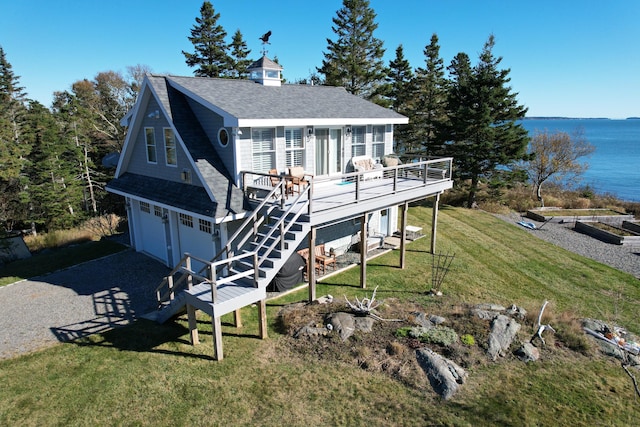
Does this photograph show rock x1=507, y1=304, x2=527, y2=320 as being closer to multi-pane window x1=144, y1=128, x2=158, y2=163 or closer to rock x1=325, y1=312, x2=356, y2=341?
rock x1=325, y1=312, x2=356, y2=341

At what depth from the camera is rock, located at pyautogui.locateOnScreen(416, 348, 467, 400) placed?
877cm

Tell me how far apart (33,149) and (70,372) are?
26.1 metres

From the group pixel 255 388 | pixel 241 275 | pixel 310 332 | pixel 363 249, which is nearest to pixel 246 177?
pixel 241 275

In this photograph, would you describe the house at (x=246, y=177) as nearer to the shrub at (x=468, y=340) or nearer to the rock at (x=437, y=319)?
the rock at (x=437, y=319)

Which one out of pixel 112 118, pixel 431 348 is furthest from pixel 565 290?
pixel 112 118

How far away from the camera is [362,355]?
9930mm

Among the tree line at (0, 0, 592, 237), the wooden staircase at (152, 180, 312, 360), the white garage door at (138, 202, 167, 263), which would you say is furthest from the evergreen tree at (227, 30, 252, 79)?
the wooden staircase at (152, 180, 312, 360)

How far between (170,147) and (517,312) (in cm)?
1339

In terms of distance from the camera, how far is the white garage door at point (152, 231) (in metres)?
16.6

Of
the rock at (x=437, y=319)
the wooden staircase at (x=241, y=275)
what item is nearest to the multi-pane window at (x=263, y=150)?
the wooden staircase at (x=241, y=275)

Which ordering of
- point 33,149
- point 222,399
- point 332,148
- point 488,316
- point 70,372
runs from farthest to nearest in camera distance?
point 33,149, point 332,148, point 488,316, point 70,372, point 222,399

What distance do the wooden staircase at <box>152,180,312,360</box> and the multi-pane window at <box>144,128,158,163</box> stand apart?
20.2ft

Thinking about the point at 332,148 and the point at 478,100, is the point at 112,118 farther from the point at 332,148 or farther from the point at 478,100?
the point at 478,100

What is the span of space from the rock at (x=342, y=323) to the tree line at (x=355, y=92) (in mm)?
19176
